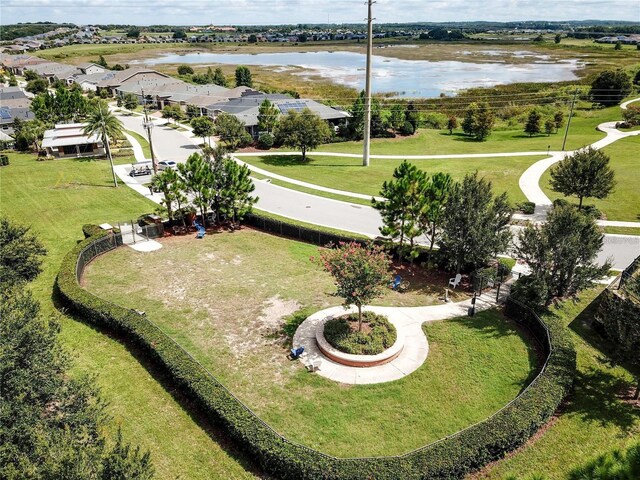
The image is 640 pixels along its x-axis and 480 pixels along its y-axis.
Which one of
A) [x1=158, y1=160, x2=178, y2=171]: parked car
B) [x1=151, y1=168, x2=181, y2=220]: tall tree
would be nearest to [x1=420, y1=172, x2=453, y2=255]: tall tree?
[x1=151, y1=168, x2=181, y2=220]: tall tree

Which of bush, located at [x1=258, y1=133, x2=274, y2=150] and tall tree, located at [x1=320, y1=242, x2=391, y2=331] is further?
bush, located at [x1=258, y1=133, x2=274, y2=150]

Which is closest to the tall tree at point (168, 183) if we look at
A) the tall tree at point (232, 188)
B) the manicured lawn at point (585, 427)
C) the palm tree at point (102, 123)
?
the tall tree at point (232, 188)

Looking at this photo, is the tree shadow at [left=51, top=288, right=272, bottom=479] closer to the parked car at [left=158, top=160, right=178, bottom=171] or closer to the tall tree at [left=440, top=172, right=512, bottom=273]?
the tall tree at [left=440, top=172, right=512, bottom=273]

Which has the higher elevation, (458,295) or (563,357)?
(563,357)

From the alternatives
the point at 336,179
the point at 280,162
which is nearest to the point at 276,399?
the point at 336,179

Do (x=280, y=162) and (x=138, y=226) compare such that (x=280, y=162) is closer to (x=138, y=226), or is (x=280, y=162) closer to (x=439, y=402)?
(x=138, y=226)
